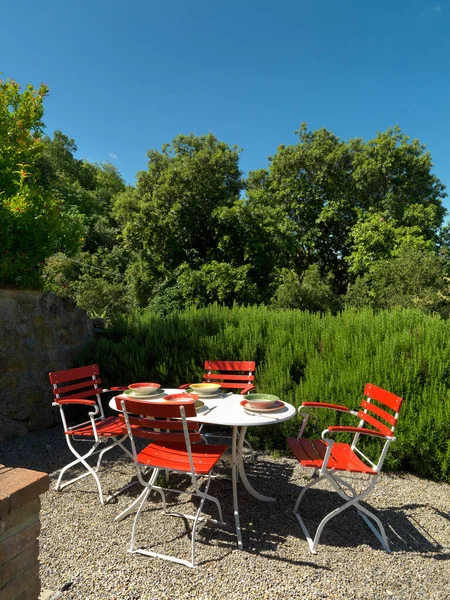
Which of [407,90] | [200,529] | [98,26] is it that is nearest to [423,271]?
[407,90]

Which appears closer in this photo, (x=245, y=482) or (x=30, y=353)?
(x=245, y=482)

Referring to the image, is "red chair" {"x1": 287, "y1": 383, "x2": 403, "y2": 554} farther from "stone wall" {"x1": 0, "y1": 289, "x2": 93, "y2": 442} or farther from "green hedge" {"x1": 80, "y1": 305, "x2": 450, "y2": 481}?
"stone wall" {"x1": 0, "y1": 289, "x2": 93, "y2": 442}

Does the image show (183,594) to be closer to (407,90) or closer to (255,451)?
(255,451)

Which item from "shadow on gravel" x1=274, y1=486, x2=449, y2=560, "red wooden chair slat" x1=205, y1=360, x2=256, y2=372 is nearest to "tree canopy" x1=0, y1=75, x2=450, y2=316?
"red wooden chair slat" x1=205, y1=360, x2=256, y2=372

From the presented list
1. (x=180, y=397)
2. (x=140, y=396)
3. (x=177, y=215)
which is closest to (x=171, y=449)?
(x=180, y=397)

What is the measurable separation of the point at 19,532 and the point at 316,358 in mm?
3500

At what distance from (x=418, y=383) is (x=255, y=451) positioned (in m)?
1.91

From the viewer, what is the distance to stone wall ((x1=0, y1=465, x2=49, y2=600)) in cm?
119

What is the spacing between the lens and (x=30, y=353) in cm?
452

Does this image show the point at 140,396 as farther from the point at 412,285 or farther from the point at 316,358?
the point at 412,285

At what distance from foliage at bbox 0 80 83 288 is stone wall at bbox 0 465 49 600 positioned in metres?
3.61

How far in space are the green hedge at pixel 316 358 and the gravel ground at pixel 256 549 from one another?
1.98 ft

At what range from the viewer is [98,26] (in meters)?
7.38

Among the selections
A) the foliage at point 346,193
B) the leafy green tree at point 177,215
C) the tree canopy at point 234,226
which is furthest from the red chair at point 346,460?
the foliage at point 346,193
